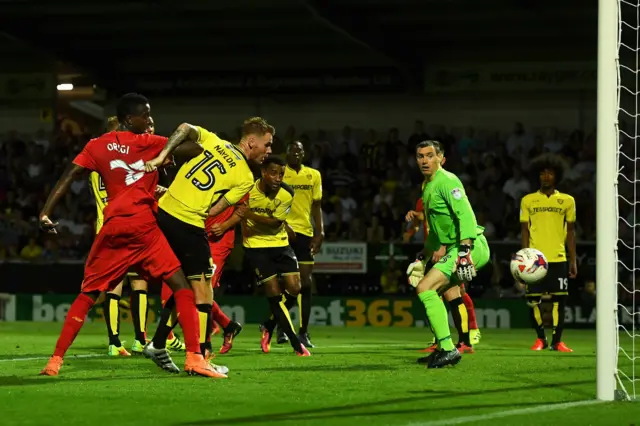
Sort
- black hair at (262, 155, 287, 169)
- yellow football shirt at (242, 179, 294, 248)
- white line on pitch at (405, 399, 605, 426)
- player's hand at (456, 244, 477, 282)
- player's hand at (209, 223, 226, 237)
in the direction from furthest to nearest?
1. yellow football shirt at (242, 179, 294, 248)
2. black hair at (262, 155, 287, 169)
3. player's hand at (209, 223, 226, 237)
4. player's hand at (456, 244, 477, 282)
5. white line on pitch at (405, 399, 605, 426)

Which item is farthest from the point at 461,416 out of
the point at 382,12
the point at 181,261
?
the point at 382,12

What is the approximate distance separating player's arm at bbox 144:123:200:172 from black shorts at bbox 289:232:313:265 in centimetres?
537

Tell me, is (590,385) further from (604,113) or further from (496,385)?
(604,113)

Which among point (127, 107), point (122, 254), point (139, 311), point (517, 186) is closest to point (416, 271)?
point (139, 311)

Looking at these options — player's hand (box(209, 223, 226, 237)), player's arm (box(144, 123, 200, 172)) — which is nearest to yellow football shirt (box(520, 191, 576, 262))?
player's hand (box(209, 223, 226, 237))

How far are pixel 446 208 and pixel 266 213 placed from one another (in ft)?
8.06

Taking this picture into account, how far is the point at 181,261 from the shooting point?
30.7 feet

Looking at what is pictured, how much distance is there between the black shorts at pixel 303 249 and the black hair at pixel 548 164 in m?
10.1

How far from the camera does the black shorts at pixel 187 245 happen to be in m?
9.36

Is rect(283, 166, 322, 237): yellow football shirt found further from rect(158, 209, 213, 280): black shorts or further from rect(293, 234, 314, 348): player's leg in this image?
rect(158, 209, 213, 280): black shorts

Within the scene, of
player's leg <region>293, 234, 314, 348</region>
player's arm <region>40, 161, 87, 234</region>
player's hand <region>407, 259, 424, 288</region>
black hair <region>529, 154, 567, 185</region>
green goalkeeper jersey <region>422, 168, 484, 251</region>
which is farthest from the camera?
black hair <region>529, 154, 567, 185</region>

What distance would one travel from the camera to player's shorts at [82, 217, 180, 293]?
8953 millimetres

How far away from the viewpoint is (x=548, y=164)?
23781mm

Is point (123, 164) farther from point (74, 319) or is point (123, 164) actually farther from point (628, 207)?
point (628, 207)
